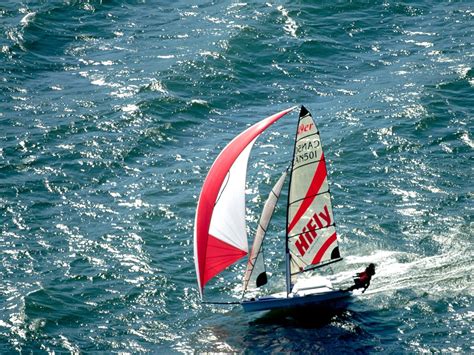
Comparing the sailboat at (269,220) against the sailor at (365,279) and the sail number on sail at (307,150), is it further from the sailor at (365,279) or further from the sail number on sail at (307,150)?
the sailor at (365,279)

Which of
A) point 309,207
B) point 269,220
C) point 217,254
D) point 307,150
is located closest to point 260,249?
point 269,220

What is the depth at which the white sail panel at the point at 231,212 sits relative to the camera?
38500 mm

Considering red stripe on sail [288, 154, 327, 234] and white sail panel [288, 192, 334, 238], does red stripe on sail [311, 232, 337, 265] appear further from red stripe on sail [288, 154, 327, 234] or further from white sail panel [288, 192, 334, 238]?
red stripe on sail [288, 154, 327, 234]

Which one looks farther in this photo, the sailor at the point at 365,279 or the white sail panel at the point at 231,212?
the sailor at the point at 365,279

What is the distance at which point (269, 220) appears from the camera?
3909 cm

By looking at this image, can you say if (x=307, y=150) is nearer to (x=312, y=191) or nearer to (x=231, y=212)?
(x=312, y=191)

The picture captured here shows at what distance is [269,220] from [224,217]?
1.91 meters

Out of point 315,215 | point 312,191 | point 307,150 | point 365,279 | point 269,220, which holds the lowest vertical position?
point 365,279

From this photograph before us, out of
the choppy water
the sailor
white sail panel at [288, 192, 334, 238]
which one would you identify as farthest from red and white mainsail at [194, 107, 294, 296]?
the sailor

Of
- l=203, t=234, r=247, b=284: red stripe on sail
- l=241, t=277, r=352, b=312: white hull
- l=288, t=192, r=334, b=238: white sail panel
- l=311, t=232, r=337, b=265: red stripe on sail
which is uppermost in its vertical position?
l=288, t=192, r=334, b=238: white sail panel

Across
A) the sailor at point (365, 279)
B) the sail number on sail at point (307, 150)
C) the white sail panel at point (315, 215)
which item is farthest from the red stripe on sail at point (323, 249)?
the sail number on sail at point (307, 150)

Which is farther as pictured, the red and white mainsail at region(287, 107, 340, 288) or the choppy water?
the choppy water

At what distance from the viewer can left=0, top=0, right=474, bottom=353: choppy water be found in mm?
40844

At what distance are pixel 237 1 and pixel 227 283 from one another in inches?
1366
